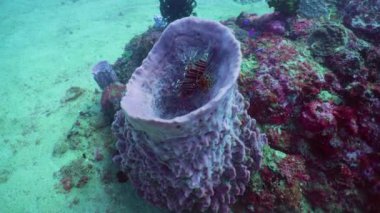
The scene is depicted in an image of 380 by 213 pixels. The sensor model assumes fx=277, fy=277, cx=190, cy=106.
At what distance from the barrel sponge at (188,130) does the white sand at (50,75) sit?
0.79 meters

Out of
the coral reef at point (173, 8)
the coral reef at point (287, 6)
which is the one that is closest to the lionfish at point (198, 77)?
the coral reef at point (287, 6)

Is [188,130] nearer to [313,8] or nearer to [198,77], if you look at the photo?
[198,77]

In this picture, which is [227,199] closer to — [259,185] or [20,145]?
[259,185]

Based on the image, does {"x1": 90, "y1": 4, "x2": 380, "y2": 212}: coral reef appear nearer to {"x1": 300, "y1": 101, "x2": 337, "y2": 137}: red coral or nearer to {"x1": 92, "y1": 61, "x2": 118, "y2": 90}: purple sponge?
{"x1": 300, "y1": 101, "x2": 337, "y2": 137}: red coral

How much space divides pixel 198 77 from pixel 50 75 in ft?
19.7

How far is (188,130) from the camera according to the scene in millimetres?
2209

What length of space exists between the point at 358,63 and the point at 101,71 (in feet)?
14.4

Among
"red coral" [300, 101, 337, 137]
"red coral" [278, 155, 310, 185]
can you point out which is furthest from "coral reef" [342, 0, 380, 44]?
"red coral" [278, 155, 310, 185]

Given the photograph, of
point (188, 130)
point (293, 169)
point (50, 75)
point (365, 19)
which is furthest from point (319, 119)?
point (50, 75)

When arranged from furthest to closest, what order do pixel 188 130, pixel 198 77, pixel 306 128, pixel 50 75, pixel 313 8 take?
1. pixel 50 75
2. pixel 313 8
3. pixel 306 128
4. pixel 198 77
5. pixel 188 130

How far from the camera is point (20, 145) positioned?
191 inches

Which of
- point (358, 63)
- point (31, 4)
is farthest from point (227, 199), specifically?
point (31, 4)

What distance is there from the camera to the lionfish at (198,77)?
2715mm

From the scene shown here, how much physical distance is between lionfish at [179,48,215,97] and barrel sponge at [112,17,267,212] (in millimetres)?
36
